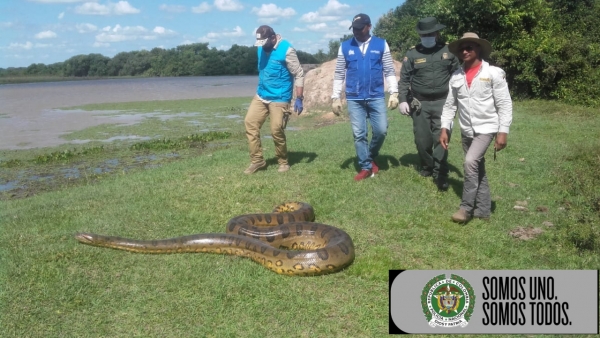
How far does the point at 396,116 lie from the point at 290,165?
25.0 feet

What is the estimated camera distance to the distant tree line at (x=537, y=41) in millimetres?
17391

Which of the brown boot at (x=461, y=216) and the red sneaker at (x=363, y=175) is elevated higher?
the red sneaker at (x=363, y=175)

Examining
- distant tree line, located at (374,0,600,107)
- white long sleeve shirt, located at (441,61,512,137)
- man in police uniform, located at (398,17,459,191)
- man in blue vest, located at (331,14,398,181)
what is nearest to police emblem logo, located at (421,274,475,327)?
white long sleeve shirt, located at (441,61,512,137)

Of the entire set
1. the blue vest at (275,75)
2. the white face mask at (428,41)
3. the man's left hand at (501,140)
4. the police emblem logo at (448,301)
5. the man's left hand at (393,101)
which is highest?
the white face mask at (428,41)

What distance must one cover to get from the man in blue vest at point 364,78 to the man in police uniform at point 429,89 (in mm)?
322

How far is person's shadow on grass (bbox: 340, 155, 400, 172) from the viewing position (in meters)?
9.25

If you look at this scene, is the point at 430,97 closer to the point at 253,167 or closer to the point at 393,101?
the point at 393,101

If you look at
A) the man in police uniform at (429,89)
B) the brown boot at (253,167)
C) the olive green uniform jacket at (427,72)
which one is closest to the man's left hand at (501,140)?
the man in police uniform at (429,89)

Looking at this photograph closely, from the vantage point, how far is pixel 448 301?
454 centimetres

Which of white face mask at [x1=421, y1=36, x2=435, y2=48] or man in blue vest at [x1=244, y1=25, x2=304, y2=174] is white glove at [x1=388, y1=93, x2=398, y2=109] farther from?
→ man in blue vest at [x1=244, y1=25, x2=304, y2=174]

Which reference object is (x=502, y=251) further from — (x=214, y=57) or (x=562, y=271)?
(x=214, y=57)

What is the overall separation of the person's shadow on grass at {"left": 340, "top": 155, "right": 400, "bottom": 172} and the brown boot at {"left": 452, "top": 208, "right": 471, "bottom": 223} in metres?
2.63

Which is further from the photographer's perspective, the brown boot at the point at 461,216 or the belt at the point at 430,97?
the belt at the point at 430,97

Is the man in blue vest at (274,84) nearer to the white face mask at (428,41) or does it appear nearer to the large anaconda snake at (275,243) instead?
the white face mask at (428,41)
